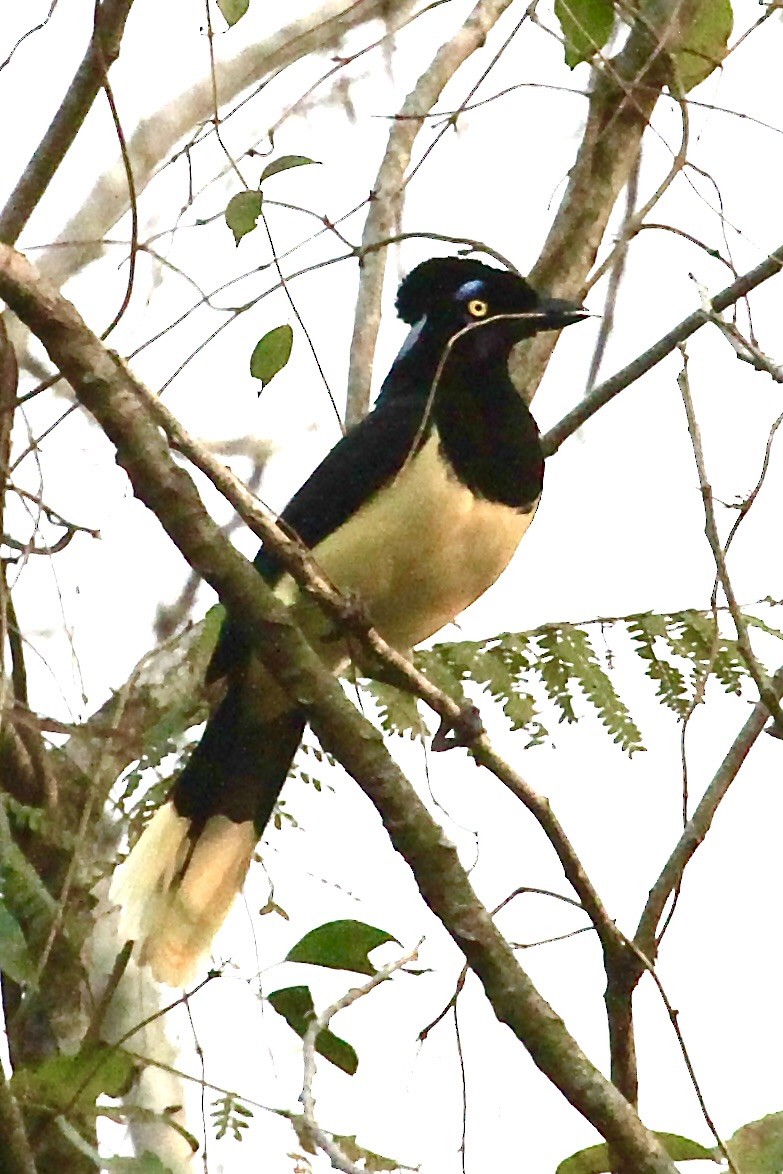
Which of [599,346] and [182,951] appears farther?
[599,346]

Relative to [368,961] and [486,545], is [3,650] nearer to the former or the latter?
[368,961]

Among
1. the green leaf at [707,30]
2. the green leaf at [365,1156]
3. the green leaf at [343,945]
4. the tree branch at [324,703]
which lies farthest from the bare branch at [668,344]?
the green leaf at [365,1156]

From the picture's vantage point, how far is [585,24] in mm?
2816

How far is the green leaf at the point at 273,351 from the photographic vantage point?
8.46 feet

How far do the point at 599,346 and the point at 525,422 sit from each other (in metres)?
0.32

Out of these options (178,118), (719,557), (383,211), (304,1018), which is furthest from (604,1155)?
(178,118)

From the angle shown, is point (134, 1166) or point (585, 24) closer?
point (134, 1166)

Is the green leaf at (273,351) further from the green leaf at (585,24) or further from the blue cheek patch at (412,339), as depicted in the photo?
the blue cheek patch at (412,339)

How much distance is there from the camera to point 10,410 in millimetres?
2096

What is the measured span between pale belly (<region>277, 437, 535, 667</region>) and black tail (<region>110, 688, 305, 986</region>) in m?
0.27

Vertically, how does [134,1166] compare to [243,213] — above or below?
below

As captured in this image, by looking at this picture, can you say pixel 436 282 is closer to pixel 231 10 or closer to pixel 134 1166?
pixel 231 10

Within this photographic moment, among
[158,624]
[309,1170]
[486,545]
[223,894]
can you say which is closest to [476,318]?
[486,545]

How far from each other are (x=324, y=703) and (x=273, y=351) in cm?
67
